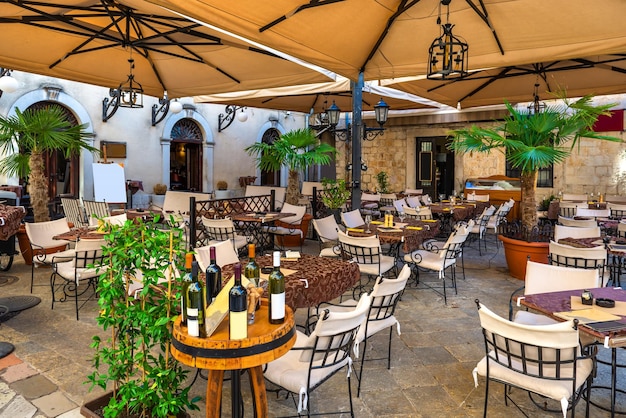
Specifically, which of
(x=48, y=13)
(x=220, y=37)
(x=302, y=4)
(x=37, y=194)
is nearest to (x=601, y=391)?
(x=302, y=4)

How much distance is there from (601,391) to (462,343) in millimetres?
1031

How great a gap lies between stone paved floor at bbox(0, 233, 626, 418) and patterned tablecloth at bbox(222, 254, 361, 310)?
59 centimetres

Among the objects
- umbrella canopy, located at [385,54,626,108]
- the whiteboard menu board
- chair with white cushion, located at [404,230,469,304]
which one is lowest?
chair with white cushion, located at [404,230,469,304]

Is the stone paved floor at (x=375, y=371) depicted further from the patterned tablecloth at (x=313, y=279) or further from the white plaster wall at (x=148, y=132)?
the white plaster wall at (x=148, y=132)

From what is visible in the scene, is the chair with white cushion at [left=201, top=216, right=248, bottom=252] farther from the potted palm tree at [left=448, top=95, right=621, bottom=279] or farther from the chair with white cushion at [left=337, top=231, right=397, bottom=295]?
the potted palm tree at [left=448, top=95, right=621, bottom=279]

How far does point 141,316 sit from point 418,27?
12.3ft

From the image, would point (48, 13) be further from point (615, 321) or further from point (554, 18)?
point (615, 321)

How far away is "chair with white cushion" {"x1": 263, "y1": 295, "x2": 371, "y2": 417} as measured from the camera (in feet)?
7.36

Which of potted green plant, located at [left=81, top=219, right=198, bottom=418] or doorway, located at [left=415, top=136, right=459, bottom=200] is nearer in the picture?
potted green plant, located at [left=81, top=219, right=198, bottom=418]

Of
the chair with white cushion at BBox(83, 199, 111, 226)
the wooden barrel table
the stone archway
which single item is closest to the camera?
the wooden barrel table

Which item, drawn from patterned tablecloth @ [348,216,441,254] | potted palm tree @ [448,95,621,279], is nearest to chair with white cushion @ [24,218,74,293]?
patterned tablecloth @ [348,216,441,254]

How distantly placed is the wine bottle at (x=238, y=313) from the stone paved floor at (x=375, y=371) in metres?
1.13

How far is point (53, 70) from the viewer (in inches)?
215

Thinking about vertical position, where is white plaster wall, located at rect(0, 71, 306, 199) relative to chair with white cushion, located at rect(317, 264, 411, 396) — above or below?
above
